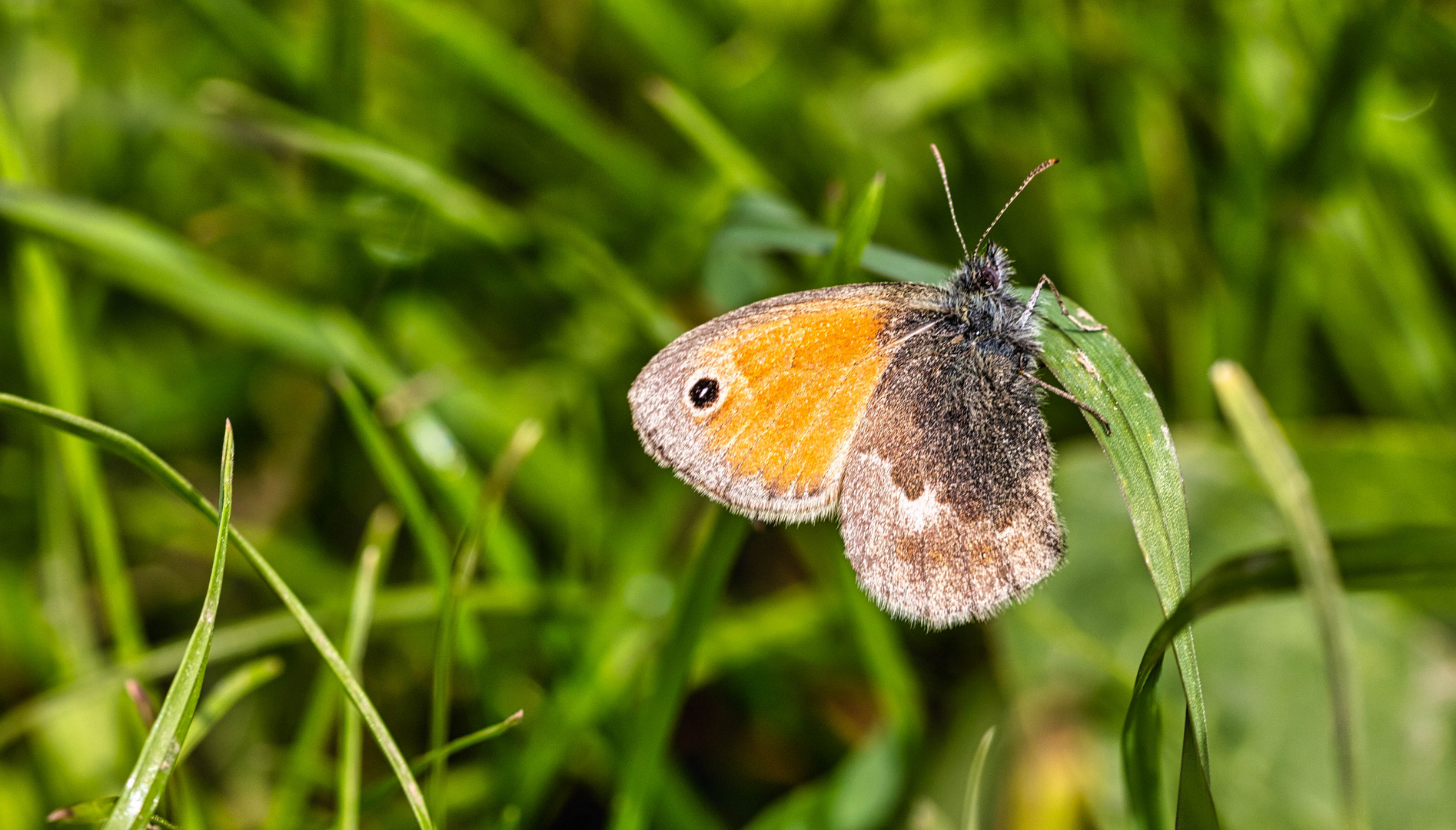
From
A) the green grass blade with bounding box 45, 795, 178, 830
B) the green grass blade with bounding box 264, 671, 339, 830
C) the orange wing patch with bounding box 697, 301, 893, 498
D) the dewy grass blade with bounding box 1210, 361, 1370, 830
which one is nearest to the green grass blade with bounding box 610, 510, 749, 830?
the orange wing patch with bounding box 697, 301, 893, 498

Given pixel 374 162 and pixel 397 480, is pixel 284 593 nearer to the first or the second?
pixel 397 480

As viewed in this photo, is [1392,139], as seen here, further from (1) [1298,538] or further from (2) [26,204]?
(2) [26,204]

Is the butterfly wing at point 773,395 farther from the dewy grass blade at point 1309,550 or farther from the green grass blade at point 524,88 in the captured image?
the green grass blade at point 524,88

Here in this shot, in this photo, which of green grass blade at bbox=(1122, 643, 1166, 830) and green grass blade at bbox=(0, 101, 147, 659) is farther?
green grass blade at bbox=(0, 101, 147, 659)

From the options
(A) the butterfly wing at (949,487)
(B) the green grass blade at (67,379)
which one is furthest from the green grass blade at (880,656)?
(B) the green grass blade at (67,379)

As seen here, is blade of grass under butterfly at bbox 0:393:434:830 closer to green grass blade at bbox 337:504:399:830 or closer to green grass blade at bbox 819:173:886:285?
green grass blade at bbox 337:504:399:830

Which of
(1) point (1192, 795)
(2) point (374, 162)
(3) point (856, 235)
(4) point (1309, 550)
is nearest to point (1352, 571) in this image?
(4) point (1309, 550)
